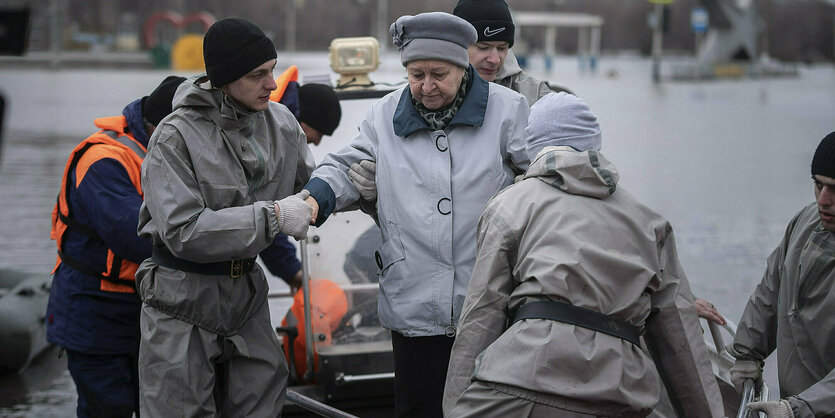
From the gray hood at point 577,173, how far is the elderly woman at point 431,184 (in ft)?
2.09

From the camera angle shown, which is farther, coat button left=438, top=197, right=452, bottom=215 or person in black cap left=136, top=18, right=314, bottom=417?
coat button left=438, top=197, right=452, bottom=215

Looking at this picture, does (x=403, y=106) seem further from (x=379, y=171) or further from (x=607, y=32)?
(x=607, y=32)

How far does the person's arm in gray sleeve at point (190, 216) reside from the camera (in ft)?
9.86

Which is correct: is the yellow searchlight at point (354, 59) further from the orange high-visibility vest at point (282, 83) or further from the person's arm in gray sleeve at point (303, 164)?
the person's arm in gray sleeve at point (303, 164)

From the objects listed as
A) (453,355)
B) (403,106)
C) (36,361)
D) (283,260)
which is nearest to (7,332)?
(36,361)

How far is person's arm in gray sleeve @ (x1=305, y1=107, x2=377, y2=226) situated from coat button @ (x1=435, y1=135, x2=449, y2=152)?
274 millimetres

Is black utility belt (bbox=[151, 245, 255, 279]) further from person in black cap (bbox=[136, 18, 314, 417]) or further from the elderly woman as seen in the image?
the elderly woman

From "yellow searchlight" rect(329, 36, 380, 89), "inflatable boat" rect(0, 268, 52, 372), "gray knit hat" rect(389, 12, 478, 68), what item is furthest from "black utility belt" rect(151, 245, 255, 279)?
"inflatable boat" rect(0, 268, 52, 372)

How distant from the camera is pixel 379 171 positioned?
3.35m

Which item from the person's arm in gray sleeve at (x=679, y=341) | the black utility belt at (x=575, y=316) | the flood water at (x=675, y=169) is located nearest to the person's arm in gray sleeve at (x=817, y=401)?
the person's arm in gray sleeve at (x=679, y=341)

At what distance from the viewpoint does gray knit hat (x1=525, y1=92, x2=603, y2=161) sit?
271 cm

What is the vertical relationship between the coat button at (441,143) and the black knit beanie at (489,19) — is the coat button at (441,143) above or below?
below

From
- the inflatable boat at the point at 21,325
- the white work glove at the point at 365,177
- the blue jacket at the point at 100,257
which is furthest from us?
the inflatable boat at the point at 21,325

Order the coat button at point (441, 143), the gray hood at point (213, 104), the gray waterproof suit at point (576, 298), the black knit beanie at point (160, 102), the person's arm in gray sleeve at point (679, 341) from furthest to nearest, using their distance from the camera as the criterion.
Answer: the black knit beanie at point (160, 102), the coat button at point (441, 143), the gray hood at point (213, 104), the person's arm in gray sleeve at point (679, 341), the gray waterproof suit at point (576, 298)
